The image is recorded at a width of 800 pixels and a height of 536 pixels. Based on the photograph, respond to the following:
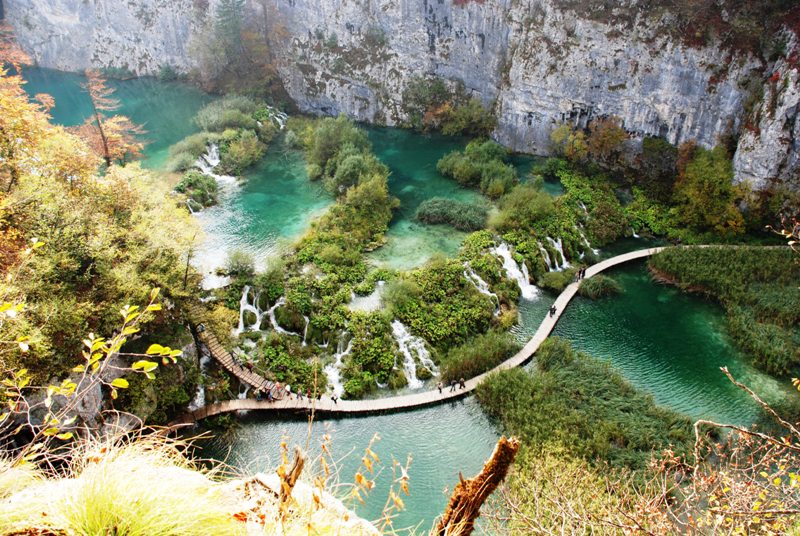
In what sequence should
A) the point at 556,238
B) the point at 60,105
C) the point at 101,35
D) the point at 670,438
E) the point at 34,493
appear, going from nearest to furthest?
the point at 34,493 < the point at 670,438 < the point at 556,238 < the point at 60,105 < the point at 101,35

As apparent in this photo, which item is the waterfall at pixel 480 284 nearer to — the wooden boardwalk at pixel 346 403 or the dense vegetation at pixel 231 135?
the wooden boardwalk at pixel 346 403

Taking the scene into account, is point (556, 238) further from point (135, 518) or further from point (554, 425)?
point (135, 518)

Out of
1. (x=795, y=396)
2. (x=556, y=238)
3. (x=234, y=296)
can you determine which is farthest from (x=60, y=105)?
(x=795, y=396)

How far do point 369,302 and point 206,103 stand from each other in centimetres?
3152

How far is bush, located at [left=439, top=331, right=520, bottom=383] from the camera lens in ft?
72.0

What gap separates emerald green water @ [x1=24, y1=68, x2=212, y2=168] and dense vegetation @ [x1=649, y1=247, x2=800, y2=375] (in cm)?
3318

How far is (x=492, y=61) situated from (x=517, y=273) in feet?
67.1

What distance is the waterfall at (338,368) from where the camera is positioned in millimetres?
21578

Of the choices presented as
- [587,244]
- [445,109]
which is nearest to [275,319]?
[587,244]

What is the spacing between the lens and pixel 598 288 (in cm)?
2620

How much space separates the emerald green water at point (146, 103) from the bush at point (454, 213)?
61.5 ft

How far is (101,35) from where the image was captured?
176 feet

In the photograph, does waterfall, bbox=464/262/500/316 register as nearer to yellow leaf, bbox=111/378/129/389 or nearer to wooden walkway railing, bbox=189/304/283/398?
wooden walkway railing, bbox=189/304/283/398

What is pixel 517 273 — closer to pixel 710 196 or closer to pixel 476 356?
pixel 476 356
